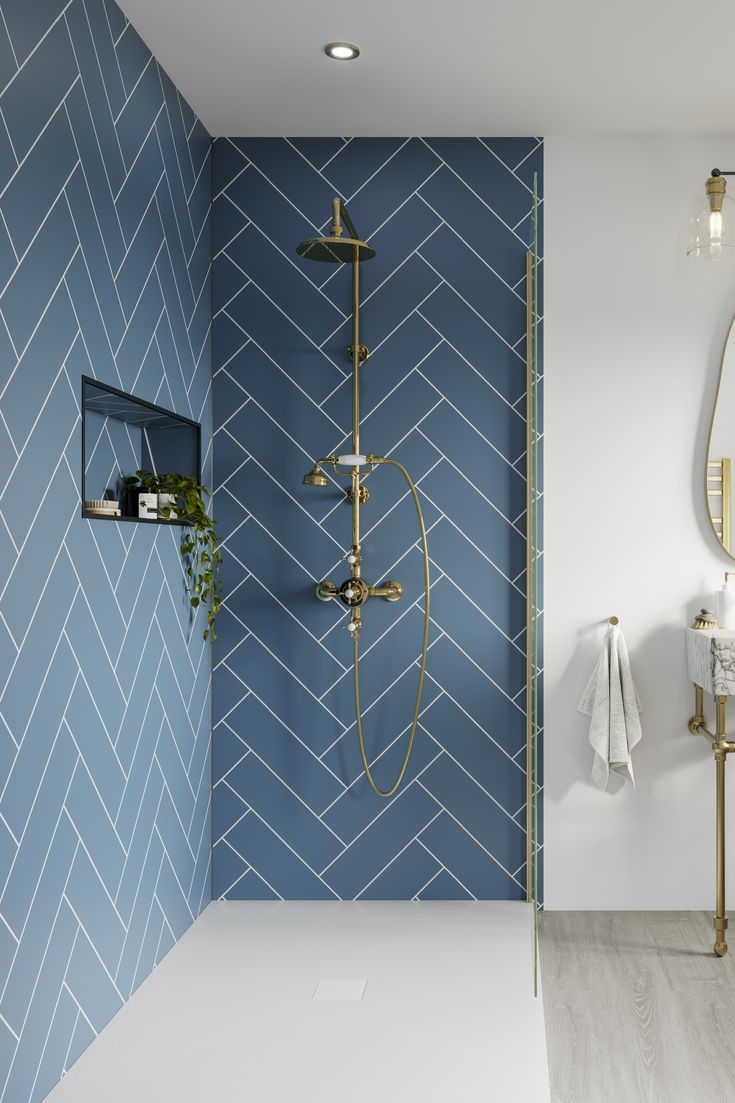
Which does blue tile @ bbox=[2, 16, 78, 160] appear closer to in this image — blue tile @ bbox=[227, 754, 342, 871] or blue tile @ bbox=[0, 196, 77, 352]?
blue tile @ bbox=[0, 196, 77, 352]

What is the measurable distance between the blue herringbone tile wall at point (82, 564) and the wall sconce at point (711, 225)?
1545 millimetres

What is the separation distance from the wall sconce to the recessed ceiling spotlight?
43.6 inches

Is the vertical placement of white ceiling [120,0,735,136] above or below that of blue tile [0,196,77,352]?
above

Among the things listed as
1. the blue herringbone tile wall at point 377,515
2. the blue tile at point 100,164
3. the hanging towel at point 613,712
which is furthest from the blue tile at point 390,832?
the blue tile at point 100,164

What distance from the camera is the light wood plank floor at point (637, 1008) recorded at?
2182 mm

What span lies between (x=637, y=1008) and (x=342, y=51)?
2633 millimetres

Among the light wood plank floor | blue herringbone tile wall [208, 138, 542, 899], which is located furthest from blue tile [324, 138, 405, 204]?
the light wood plank floor

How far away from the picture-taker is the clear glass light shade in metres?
2.95

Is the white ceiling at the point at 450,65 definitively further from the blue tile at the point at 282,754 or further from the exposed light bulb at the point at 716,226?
the blue tile at the point at 282,754

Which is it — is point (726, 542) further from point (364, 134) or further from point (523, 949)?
point (364, 134)

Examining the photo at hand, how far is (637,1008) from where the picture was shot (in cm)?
253

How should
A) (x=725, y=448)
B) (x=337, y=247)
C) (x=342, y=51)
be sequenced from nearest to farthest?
(x=342, y=51) < (x=337, y=247) < (x=725, y=448)

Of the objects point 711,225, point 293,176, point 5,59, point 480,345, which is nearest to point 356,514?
point 480,345

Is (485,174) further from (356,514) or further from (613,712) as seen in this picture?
(613,712)
